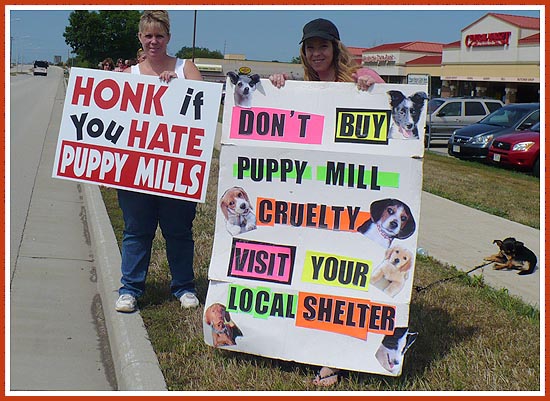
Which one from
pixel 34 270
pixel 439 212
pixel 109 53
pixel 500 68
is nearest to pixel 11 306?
pixel 34 270

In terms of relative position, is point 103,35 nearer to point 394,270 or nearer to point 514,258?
point 514,258

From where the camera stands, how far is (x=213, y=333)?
411 centimetres

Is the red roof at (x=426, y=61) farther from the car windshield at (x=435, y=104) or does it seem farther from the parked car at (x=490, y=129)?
the parked car at (x=490, y=129)

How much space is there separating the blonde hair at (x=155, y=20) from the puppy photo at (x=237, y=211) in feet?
4.27

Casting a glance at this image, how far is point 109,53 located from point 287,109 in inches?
1926

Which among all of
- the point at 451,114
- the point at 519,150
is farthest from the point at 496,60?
the point at 519,150

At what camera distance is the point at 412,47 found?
5181cm

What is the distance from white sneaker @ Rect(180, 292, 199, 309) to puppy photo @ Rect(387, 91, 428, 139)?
199 centimetres

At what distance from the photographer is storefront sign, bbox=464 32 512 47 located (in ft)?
133

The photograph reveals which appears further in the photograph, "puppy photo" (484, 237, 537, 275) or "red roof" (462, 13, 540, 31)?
"red roof" (462, 13, 540, 31)

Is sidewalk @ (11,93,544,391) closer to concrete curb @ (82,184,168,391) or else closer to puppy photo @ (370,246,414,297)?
concrete curb @ (82,184,168,391)

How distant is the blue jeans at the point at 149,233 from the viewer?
481cm

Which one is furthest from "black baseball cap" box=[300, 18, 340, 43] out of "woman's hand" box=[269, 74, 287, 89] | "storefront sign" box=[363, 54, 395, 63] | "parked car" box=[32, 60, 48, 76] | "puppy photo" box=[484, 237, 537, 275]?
"parked car" box=[32, 60, 48, 76]

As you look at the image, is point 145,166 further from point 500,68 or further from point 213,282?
point 500,68
